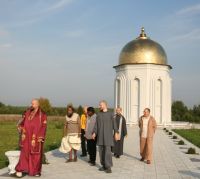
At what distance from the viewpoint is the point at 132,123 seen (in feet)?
116

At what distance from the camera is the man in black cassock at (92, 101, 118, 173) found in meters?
10.5

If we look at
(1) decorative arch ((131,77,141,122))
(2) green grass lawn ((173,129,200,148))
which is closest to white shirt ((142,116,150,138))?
(2) green grass lawn ((173,129,200,148))

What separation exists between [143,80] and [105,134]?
25.5 metres

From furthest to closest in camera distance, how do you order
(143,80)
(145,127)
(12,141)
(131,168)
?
(143,80) → (12,141) → (145,127) → (131,168)

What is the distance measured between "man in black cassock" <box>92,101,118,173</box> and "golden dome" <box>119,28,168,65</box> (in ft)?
82.2

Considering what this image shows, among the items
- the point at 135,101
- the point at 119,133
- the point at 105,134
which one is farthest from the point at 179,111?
the point at 105,134

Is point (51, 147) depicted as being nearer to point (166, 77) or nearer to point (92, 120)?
point (92, 120)

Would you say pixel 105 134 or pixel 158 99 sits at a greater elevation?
pixel 158 99

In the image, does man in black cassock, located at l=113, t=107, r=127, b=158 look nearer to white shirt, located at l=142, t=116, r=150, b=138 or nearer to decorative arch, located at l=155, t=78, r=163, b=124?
white shirt, located at l=142, t=116, r=150, b=138

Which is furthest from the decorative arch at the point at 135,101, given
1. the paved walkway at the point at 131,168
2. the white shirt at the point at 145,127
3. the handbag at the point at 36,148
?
the handbag at the point at 36,148

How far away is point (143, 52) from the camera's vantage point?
35.4 metres

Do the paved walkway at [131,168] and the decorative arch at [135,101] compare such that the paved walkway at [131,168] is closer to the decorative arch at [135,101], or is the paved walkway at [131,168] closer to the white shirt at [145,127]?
the white shirt at [145,127]

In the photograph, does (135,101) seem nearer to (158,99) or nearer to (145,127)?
(158,99)

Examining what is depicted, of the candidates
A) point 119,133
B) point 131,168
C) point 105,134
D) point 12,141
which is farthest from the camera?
point 12,141
